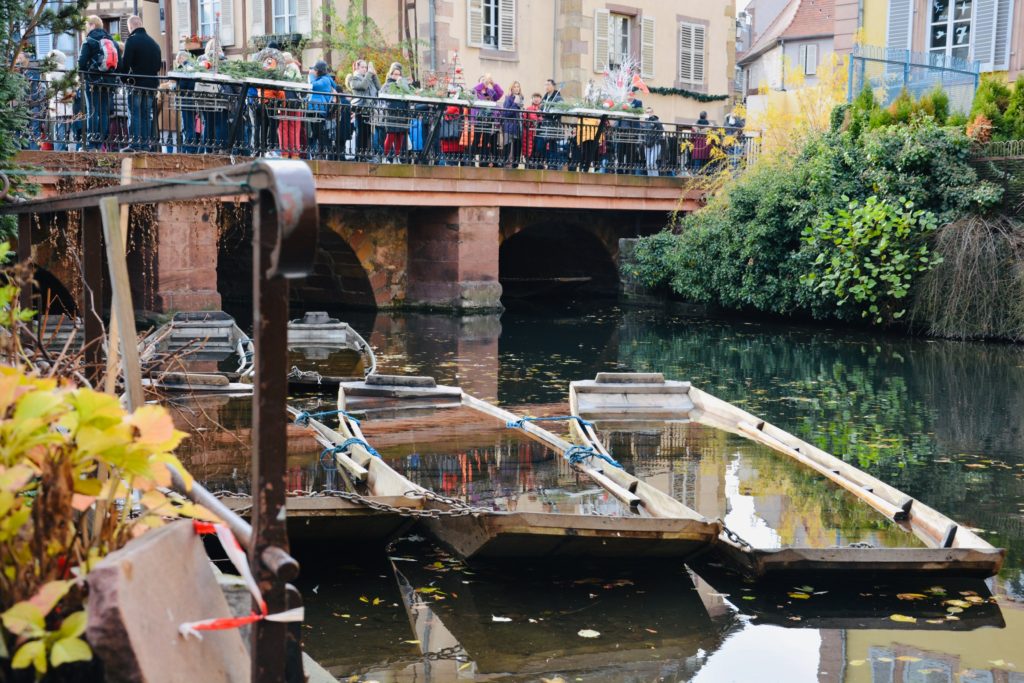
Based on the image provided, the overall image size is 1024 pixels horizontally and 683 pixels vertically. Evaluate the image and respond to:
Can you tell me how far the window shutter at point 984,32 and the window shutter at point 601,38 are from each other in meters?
9.43

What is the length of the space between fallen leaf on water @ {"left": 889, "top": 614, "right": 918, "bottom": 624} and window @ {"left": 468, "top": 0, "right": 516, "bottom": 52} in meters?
22.4

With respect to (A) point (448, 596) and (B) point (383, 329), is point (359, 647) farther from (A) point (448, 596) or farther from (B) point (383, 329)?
(B) point (383, 329)

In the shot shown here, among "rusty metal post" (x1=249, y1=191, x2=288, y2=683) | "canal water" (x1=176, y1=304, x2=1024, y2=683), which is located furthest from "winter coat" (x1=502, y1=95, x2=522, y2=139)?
"rusty metal post" (x1=249, y1=191, x2=288, y2=683)

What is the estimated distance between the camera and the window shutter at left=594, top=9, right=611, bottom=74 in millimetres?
29578

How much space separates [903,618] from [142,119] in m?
12.5

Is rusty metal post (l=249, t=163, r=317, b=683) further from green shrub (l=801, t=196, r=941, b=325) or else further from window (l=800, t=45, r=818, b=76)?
window (l=800, t=45, r=818, b=76)

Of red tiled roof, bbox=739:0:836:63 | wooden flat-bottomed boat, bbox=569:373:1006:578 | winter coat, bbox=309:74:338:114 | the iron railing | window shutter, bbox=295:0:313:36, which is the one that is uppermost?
red tiled roof, bbox=739:0:836:63

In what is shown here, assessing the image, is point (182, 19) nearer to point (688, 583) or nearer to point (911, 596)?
point (688, 583)

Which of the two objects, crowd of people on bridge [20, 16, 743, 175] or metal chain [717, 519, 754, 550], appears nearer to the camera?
metal chain [717, 519, 754, 550]

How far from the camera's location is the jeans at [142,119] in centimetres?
1580

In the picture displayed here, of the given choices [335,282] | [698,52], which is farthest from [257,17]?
[698,52]

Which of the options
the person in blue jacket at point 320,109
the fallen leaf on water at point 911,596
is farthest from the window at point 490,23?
the fallen leaf on water at point 911,596

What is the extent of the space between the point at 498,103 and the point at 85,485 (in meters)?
18.5

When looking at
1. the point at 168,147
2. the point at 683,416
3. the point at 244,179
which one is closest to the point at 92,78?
the point at 168,147
